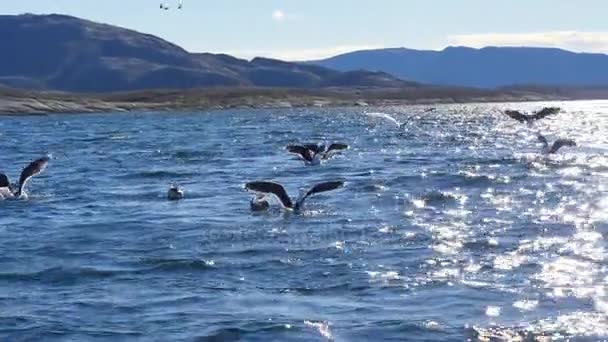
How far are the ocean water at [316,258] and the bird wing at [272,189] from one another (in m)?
0.68

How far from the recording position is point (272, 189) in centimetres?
2658

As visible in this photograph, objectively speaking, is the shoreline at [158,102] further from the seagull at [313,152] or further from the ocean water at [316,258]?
the ocean water at [316,258]

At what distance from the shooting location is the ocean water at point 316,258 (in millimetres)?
14414

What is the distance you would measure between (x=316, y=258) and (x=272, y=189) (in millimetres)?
7240

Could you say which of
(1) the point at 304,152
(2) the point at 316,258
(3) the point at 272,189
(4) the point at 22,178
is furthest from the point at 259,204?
(1) the point at 304,152

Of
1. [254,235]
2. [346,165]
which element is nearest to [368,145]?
[346,165]

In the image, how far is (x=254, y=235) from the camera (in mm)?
22781

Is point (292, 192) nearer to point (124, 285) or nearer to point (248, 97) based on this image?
point (124, 285)

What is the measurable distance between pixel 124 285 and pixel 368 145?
43.2 metres

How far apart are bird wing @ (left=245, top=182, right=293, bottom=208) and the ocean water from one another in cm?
68

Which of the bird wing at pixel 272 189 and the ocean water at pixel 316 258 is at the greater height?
the bird wing at pixel 272 189

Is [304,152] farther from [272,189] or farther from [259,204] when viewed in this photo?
[272,189]

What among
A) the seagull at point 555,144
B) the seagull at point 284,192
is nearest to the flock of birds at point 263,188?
the seagull at point 284,192

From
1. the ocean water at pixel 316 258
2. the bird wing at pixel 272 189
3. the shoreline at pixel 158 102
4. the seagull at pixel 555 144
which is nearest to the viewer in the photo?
the ocean water at pixel 316 258
